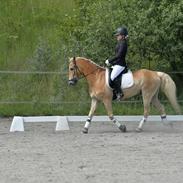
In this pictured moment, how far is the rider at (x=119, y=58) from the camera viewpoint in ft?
43.6

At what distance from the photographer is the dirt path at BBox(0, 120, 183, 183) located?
8.03 meters

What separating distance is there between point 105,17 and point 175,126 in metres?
3.86

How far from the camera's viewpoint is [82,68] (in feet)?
45.3

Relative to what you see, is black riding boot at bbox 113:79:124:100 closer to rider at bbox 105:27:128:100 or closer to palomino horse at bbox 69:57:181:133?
rider at bbox 105:27:128:100

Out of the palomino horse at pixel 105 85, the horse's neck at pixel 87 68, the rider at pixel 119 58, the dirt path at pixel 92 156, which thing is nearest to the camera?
the dirt path at pixel 92 156

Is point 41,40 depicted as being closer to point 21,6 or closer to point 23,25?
point 23,25

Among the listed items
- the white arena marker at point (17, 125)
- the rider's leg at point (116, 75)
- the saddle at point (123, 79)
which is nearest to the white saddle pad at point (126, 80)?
the saddle at point (123, 79)

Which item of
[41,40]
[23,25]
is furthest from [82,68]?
[23,25]

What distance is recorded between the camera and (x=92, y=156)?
9773 millimetres

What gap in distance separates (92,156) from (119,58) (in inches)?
161

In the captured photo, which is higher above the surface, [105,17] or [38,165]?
[105,17]

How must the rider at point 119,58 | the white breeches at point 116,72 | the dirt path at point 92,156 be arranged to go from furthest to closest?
1. the white breeches at point 116,72
2. the rider at point 119,58
3. the dirt path at point 92,156

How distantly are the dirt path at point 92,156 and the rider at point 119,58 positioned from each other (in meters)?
1.06

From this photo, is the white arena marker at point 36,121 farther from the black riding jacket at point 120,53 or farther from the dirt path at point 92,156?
the black riding jacket at point 120,53
